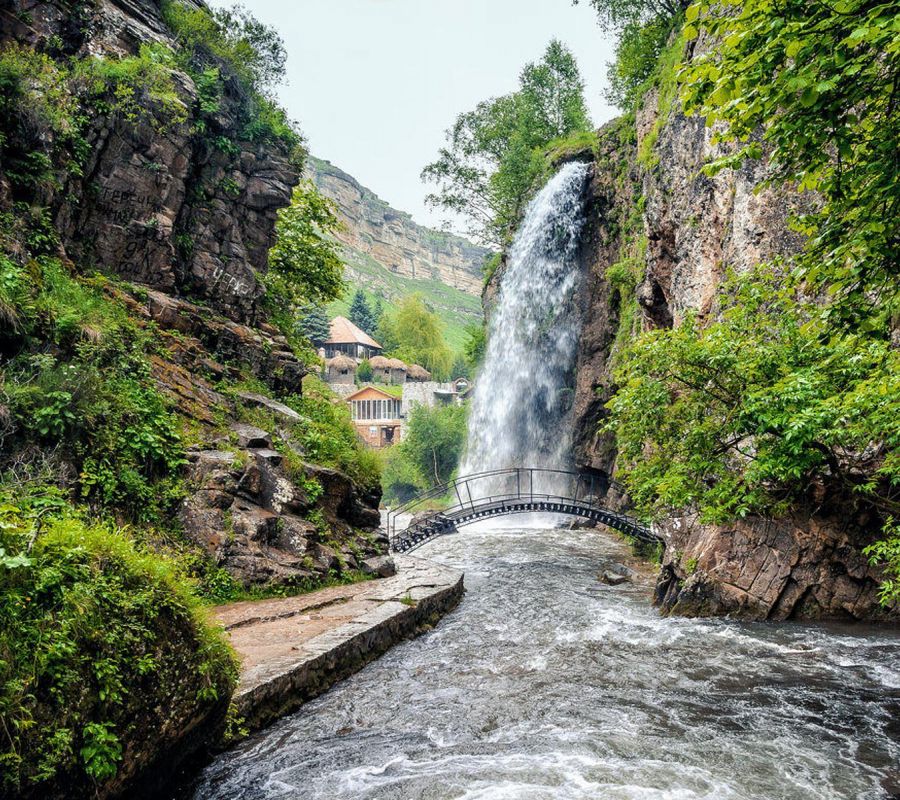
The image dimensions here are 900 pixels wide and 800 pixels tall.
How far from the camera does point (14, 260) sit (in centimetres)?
893

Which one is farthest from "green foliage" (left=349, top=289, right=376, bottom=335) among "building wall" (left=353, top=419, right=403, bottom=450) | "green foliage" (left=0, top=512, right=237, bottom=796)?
"green foliage" (left=0, top=512, right=237, bottom=796)

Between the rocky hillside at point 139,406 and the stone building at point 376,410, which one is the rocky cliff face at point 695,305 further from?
the stone building at point 376,410

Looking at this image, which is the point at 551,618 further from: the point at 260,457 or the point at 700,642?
the point at 260,457

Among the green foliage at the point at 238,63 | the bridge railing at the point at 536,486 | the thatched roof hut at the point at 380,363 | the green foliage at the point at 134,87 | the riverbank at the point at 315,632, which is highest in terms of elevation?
the green foliage at the point at 238,63

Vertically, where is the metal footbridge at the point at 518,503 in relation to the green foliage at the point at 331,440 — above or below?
below

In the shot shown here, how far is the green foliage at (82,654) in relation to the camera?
125 inches

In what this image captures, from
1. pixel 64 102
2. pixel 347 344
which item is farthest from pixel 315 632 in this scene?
pixel 347 344

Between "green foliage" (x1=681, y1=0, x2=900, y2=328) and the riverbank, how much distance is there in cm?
613

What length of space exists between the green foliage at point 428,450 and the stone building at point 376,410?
1358cm

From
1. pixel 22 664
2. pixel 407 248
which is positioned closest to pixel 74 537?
pixel 22 664

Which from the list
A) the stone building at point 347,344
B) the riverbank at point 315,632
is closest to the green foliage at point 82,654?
the riverbank at point 315,632

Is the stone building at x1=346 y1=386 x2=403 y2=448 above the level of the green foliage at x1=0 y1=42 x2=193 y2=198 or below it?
below

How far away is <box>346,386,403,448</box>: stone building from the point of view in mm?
56125

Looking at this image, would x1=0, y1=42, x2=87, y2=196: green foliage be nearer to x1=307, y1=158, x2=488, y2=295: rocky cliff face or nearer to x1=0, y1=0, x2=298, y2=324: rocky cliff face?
x1=0, y1=0, x2=298, y2=324: rocky cliff face
